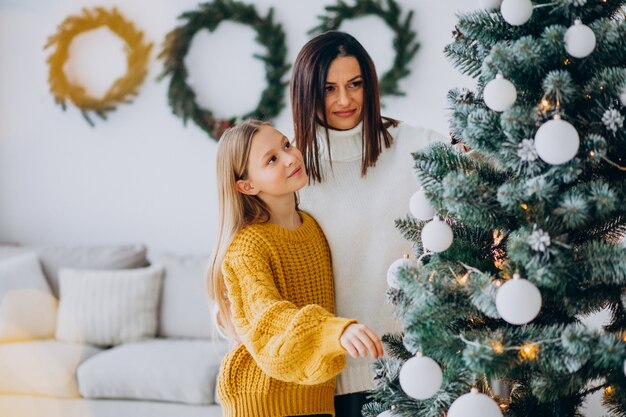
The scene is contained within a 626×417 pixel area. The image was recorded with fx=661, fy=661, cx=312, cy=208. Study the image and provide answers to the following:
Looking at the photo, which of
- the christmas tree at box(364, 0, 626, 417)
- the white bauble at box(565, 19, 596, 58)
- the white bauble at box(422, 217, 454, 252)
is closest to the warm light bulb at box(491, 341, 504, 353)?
the christmas tree at box(364, 0, 626, 417)

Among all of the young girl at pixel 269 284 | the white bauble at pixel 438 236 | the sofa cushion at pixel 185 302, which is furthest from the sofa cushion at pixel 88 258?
the white bauble at pixel 438 236

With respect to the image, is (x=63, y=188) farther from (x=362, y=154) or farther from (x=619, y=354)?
(x=619, y=354)

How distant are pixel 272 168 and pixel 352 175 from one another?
0.22m

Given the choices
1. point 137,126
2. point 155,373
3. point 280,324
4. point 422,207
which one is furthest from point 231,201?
point 137,126

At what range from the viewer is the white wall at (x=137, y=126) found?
306cm

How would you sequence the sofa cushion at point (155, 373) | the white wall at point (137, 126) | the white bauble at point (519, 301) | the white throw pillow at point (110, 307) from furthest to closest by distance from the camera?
the white wall at point (137, 126) < the white throw pillow at point (110, 307) < the sofa cushion at point (155, 373) < the white bauble at point (519, 301)

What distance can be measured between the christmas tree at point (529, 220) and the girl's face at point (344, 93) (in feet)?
1.53

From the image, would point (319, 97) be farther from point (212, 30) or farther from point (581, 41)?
point (212, 30)

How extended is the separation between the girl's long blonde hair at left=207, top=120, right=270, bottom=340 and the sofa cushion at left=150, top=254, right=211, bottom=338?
1.56 metres

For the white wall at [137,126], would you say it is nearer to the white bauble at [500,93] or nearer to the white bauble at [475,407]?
the white bauble at [500,93]

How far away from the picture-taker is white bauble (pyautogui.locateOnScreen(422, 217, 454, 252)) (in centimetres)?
96

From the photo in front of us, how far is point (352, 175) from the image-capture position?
1483 millimetres

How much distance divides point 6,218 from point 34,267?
73 centimetres

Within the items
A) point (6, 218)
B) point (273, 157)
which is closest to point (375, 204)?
point (273, 157)
